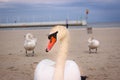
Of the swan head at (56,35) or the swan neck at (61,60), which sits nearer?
the swan head at (56,35)

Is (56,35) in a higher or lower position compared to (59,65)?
higher

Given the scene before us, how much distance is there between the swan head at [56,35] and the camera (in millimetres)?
3982

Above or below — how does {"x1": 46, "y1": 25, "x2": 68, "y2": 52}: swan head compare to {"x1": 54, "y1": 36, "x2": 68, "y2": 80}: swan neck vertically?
above

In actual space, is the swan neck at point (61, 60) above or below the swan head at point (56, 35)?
below

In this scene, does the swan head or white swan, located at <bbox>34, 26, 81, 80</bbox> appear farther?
white swan, located at <bbox>34, 26, 81, 80</bbox>

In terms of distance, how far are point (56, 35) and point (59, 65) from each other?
1.53ft

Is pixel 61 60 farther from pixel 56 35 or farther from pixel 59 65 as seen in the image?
pixel 56 35

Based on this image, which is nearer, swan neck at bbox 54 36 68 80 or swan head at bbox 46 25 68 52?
swan head at bbox 46 25 68 52

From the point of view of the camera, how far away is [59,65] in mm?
4336

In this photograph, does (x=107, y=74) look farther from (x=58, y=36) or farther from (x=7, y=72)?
(x=58, y=36)

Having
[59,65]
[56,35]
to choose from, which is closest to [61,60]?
[59,65]

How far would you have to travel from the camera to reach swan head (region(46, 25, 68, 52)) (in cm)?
398

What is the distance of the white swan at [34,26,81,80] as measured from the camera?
4.18 m

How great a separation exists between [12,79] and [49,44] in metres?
4.21
